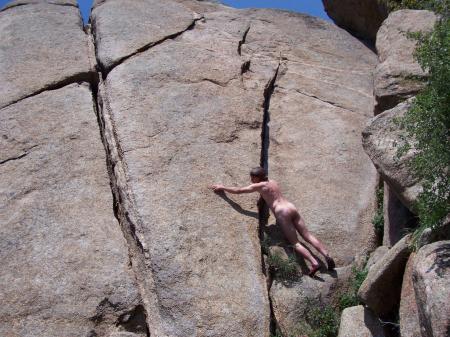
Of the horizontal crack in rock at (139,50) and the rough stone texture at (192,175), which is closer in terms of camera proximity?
the rough stone texture at (192,175)

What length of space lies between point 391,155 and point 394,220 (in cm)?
119

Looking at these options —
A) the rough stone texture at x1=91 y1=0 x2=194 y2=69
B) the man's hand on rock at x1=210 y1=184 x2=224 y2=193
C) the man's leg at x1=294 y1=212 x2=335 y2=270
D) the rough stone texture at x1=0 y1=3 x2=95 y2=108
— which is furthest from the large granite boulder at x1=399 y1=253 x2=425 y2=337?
the rough stone texture at x1=0 y1=3 x2=95 y2=108

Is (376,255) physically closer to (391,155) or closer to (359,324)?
(359,324)

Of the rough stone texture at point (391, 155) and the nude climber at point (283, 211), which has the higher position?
the rough stone texture at point (391, 155)

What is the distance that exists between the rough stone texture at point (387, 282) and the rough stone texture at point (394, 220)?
42.6 inches

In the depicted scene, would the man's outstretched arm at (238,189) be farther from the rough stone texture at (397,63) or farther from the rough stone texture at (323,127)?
the rough stone texture at (397,63)

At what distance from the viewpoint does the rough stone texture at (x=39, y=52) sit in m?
11.6

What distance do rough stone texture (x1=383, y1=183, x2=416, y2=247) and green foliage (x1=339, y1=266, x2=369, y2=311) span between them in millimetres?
628

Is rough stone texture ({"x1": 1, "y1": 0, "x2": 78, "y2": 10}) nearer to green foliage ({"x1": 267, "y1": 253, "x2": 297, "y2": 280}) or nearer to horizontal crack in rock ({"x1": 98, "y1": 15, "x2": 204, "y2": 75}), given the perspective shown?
horizontal crack in rock ({"x1": 98, "y1": 15, "x2": 204, "y2": 75})

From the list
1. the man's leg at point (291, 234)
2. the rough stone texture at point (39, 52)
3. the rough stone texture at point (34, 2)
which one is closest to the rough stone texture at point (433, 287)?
the man's leg at point (291, 234)

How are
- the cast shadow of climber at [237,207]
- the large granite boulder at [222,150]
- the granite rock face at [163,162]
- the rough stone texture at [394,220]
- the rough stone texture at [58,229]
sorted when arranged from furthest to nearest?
the cast shadow of climber at [237,207]
the rough stone texture at [394,220]
the large granite boulder at [222,150]
the granite rock face at [163,162]
the rough stone texture at [58,229]

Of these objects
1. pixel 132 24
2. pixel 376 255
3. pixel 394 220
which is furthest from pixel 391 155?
pixel 132 24

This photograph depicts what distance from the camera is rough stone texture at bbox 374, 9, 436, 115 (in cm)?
1037

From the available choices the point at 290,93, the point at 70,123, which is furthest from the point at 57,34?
the point at 290,93
